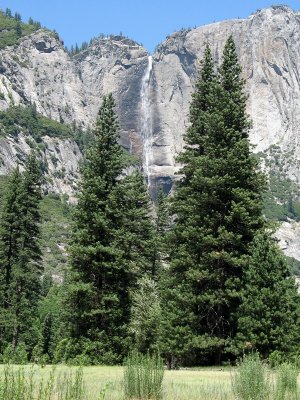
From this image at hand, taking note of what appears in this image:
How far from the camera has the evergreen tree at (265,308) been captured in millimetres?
20609

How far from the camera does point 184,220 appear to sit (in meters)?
27.9

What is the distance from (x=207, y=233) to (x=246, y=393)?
1528cm

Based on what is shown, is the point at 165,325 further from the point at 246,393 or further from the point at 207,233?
the point at 246,393

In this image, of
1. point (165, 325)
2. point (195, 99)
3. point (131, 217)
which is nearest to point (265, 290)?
point (165, 325)

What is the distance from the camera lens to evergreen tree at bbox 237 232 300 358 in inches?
811

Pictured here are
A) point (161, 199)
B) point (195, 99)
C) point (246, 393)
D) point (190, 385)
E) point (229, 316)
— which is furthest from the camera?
point (161, 199)

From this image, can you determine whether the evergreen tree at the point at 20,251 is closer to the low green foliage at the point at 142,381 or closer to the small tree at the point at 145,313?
the small tree at the point at 145,313

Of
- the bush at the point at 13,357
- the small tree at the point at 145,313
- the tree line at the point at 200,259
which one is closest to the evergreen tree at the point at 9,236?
the small tree at the point at 145,313

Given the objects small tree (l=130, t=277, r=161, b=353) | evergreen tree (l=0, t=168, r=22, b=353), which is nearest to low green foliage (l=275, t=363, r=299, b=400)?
small tree (l=130, t=277, r=161, b=353)

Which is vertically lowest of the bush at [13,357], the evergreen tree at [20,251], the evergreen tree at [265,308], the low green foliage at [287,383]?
the low green foliage at [287,383]

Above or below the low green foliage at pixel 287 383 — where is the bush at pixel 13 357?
above

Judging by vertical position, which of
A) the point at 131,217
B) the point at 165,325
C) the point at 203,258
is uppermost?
the point at 131,217

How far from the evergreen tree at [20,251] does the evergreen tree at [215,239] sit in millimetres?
14115

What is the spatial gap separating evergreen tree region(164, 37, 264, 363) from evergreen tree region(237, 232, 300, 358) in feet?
4.14
